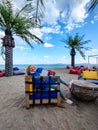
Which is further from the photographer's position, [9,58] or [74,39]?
[74,39]

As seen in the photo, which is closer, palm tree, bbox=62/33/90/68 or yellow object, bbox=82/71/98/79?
yellow object, bbox=82/71/98/79

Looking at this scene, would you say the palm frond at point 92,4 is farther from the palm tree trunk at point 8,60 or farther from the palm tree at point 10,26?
the palm tree trunk at point 8,60

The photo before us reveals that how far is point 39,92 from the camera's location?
3.54m

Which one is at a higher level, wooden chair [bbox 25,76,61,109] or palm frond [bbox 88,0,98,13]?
palm frond [bbox 88,0,98,13]

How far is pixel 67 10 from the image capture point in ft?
6.59

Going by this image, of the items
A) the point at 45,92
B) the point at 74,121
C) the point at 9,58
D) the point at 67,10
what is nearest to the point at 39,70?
the point at 45,92

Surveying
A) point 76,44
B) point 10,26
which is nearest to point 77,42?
point 76,44

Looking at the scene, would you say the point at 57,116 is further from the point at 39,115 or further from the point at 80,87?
the point at 80,87

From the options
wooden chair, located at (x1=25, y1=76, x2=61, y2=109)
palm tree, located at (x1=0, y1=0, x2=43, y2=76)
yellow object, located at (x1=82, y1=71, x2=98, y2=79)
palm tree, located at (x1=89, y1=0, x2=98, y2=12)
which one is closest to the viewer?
palm tree, located at (x1=89, y1=0, x2=98, y2=12)

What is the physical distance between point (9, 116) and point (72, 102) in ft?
5.83

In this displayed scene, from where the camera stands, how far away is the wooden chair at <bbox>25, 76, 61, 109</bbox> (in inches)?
138

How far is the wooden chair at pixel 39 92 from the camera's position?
11.5ft

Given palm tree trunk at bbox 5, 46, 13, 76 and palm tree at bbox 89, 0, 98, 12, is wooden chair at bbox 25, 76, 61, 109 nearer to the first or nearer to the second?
palm tree at bbox 89, 0, 98, 12

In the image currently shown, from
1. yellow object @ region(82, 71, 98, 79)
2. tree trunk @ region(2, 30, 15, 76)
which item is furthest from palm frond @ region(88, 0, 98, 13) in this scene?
tree trunk @ region(2, 30, 15, 76)
